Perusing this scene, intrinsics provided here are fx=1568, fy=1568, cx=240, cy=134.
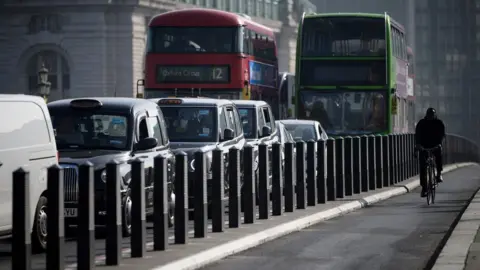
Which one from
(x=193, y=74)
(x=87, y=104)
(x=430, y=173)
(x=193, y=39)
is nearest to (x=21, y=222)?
(x=87, y=104)

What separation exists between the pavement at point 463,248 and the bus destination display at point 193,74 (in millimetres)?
17550

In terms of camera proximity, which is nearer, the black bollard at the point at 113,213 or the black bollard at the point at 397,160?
the black bollard at the point at 113,213

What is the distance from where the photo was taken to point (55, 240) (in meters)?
11.3

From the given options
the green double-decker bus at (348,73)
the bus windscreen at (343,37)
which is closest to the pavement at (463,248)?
the green double-decker bus at (348,73)

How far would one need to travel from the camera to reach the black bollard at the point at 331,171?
24344mm

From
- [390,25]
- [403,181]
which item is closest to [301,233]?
[403,181]

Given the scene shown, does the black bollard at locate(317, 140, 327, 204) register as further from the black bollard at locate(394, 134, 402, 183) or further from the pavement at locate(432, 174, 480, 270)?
the black bollard at locate(394, 134, 402, 183)

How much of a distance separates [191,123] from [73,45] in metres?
79.9

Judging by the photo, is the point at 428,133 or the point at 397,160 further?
the point at 397,160

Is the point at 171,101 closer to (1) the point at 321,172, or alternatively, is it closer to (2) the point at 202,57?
(1) the point at 321,172

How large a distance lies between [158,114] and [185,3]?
3678 inches

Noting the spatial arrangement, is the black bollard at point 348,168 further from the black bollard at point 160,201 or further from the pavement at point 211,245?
the black bollard at point 160,201

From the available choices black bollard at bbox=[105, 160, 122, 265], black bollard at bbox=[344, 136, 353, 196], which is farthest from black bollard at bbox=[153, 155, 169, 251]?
black bollard at bbox=[344, 136, 353, 196]

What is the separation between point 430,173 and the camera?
25.3 meters
